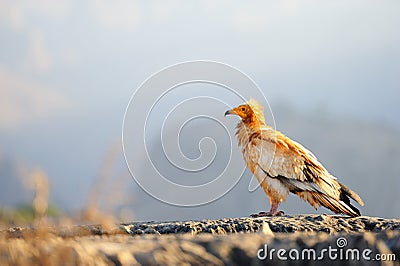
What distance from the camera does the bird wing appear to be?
5.45m

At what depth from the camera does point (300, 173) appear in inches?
215

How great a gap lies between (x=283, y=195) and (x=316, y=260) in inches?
126

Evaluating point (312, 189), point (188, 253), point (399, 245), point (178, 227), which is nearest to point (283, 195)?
point (312, 189)

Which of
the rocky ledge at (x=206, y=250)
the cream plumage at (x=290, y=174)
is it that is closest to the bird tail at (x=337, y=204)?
the cream plumage at (x=290, y=174)

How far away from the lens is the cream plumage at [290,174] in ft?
17.9

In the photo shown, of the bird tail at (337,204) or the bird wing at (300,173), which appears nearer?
the bird tail at (337,204)

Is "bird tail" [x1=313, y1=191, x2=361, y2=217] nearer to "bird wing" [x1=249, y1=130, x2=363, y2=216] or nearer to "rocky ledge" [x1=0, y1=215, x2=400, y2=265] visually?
"bird wing" [x1=249, y1=130, x2=363, y2=216]

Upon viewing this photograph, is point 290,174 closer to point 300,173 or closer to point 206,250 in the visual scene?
point 300,173

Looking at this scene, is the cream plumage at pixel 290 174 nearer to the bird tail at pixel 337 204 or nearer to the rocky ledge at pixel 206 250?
the bird tail at pixel 337 204

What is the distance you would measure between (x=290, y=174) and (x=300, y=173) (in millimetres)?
89

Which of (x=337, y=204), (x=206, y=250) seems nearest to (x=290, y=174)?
(x=337, y=204)

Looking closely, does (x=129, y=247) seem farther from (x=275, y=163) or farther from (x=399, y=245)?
(x=275, y=163)

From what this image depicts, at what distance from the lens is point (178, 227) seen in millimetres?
4273

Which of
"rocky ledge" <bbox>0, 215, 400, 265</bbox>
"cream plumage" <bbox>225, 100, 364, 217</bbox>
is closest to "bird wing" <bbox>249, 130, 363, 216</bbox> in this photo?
"cream plumage" <bbox>225, 100, 364, 217</bbox>
